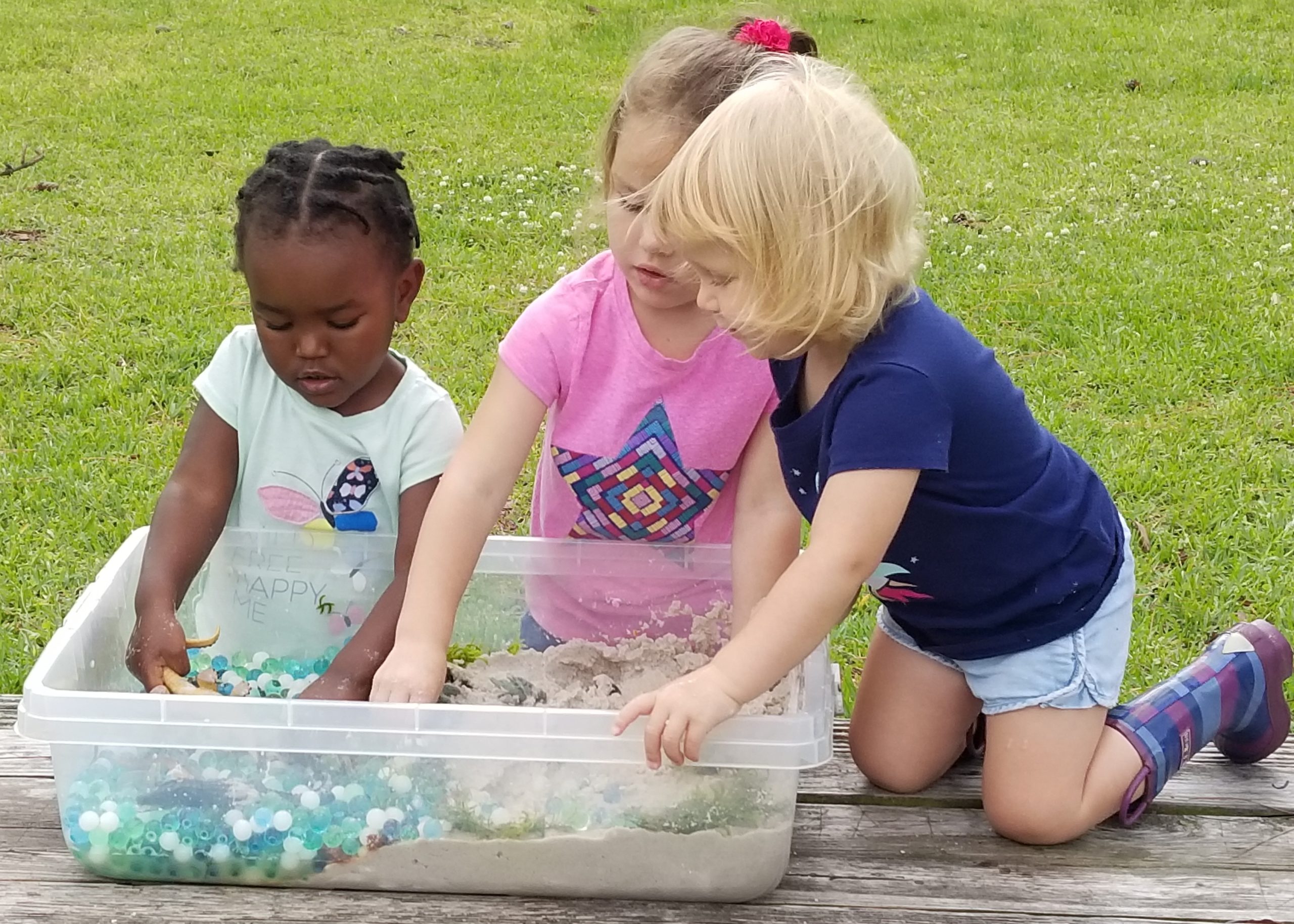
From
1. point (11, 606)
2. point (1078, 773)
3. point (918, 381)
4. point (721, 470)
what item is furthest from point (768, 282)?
point (11, 606)

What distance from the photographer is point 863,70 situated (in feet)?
24.6

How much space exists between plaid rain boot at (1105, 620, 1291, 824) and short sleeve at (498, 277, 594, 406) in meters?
0.92

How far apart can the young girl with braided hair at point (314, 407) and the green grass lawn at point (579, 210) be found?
340 millimetres

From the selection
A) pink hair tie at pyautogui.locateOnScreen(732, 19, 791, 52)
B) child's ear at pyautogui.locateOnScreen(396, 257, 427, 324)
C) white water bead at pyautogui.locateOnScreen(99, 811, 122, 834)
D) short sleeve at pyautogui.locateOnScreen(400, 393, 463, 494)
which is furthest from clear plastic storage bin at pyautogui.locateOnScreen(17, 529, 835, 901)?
pink hair tie at pyautogui.locateOnScreen(732, 19, 791, 52)

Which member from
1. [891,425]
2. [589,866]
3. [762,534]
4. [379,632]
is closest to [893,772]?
[762,534]

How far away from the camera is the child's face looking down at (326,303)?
1918mm

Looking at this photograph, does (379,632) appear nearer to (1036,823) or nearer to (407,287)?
(407,287)

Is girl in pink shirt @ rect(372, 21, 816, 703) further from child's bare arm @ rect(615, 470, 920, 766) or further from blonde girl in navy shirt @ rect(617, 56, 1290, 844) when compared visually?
child's bare arm @ rect(615, 470, 920, 766)

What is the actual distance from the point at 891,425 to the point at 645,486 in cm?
65

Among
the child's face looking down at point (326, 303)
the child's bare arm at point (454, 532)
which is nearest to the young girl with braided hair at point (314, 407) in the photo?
the child's face looking down at point (326, 303)

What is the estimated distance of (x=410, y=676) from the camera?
1.76 metres

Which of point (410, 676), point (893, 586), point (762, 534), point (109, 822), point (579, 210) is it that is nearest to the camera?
point (109, 822)

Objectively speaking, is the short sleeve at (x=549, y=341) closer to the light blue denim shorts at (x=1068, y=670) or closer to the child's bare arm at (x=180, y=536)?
the child's bare arm at (x=180, y=536)

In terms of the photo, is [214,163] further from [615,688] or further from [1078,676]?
[1078,676]
